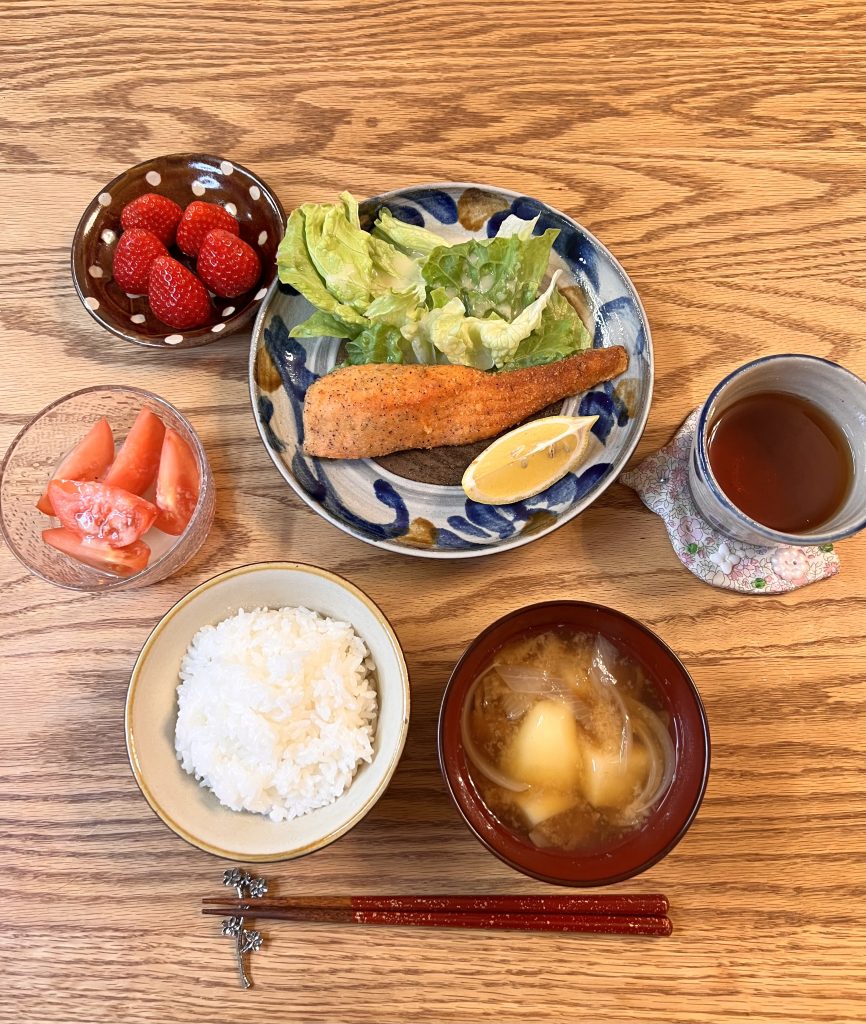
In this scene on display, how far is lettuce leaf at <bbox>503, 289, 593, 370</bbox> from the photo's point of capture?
1.78 metres

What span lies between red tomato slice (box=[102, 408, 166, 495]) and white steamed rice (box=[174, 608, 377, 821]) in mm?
410

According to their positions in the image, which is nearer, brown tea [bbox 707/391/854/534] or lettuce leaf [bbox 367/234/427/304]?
brown tea [bbox 707/391/854/534]

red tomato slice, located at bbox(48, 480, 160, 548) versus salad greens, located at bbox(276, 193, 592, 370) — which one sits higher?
salad greens, located at bbox(276, 193, 592, 370)

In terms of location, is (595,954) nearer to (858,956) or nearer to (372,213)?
(858,956)

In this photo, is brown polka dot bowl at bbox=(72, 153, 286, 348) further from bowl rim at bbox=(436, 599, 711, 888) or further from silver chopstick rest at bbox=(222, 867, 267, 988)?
silver chopstick rest at bbox=(222, 867, 267, 988)

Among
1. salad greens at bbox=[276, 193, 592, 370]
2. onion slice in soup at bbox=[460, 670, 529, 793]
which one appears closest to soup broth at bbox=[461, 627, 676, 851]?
onion slice in soup at bbox=[460, 670, 529, 793]

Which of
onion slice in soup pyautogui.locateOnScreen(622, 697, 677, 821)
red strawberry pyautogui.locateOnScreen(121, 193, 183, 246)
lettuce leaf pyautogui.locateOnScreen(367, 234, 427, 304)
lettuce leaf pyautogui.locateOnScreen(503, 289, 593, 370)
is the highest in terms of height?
red strawberry pyautogui.locateOnScreen(121, 193, 183, 246)

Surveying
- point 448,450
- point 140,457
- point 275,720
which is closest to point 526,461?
point 448,450

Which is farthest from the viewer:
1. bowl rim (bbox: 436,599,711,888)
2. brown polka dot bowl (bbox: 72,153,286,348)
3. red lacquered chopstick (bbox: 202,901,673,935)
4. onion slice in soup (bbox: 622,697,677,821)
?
brown polka dot bowl (bbox: 72,153,286,348)

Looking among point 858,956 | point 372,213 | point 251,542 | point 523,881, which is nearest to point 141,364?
point 251,542

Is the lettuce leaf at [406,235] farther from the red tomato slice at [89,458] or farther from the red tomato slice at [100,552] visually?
the red tomato slice at [100,552]

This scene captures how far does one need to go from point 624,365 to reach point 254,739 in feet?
3.48

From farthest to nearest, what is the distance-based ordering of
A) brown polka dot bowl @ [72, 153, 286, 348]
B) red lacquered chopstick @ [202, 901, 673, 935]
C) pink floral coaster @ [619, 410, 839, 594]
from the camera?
1. brown polka dot bowl @ [72, 153, 286, 348]
2. pink floral coaster @ [619, 410, 839, 594]
3. red lacquered chopstick @ [202, 901, 673, 935]

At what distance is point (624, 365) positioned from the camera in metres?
1.74
